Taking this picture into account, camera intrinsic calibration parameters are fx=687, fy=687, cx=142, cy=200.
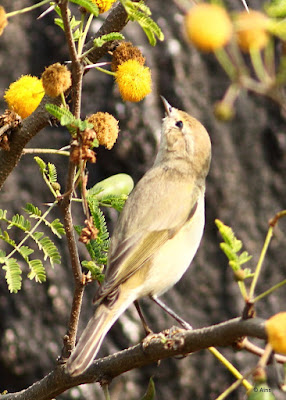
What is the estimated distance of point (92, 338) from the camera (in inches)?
108

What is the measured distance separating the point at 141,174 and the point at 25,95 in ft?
10.2

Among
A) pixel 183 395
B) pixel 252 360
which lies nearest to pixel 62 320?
pixel 183 395

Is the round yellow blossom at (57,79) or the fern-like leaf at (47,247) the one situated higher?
the round yellow blossom at (57,79)

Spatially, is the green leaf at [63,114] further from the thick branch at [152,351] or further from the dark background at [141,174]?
the dark background at [141,174]

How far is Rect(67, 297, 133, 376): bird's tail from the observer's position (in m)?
2.39

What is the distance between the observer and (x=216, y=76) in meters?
5.80

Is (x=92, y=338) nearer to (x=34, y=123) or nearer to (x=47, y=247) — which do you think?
(x=47, y=247)

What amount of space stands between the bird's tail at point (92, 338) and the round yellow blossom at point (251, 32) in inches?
59.2

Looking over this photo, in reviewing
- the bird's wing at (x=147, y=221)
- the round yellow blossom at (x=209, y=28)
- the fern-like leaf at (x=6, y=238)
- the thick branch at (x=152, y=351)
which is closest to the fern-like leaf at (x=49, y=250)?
the fern-like leaf at (x=6, y=238)

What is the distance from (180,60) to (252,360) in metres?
2.54

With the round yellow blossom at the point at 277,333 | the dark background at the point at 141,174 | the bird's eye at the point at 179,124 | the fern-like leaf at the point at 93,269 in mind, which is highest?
the round yellow blossom at the point at 277,333

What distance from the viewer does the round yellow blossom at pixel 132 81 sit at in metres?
2.41

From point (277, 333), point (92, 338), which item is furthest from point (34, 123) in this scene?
point (277, 333)

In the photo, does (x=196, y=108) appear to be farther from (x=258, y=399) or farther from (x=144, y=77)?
(x=258, y=399)
